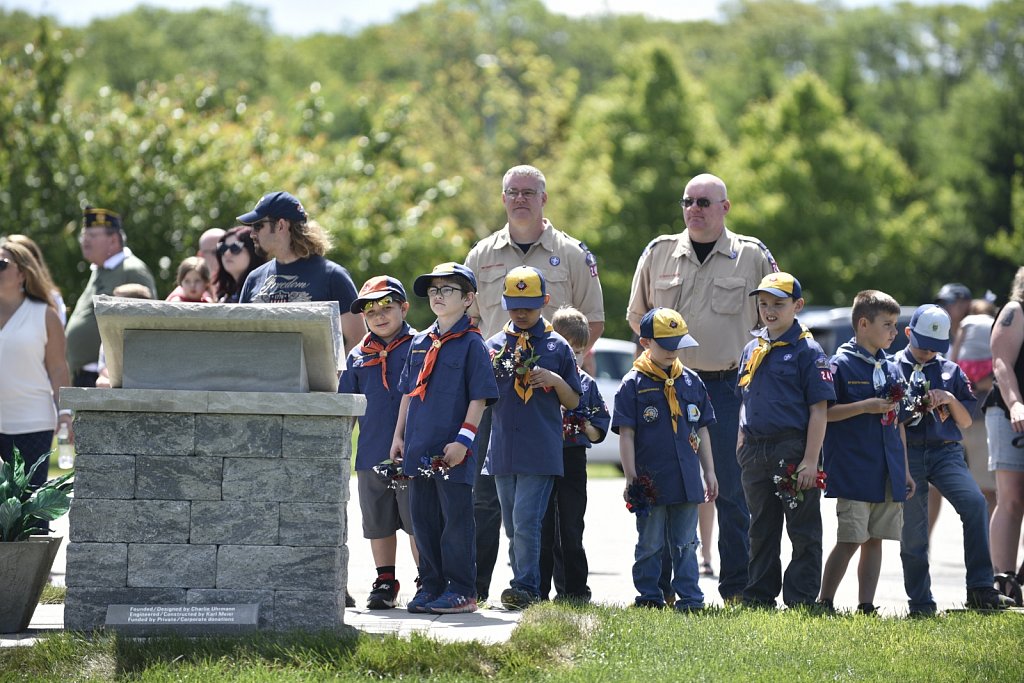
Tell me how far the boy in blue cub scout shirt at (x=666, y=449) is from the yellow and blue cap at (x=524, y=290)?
2.29ft

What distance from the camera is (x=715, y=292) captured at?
891 centimetres

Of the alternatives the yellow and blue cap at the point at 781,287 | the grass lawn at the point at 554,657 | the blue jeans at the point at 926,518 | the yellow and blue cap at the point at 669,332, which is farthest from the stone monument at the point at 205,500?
the blue jeans at the point at 926,518

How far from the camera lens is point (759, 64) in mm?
53094

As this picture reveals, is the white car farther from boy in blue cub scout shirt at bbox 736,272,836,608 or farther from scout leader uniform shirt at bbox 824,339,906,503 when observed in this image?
boy in blue cub scout shirt at bbox 736,272,836,608

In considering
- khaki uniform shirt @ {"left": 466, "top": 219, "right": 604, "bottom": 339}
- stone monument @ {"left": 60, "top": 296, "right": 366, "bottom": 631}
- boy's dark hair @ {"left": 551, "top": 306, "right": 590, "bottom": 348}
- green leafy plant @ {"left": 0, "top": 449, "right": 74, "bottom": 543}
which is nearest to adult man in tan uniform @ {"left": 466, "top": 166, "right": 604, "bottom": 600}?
khaki uniform shirt @ {"left": 466, "top": 219, "right": 604, "bottom": 339}

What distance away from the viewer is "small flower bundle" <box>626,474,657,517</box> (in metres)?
7.66

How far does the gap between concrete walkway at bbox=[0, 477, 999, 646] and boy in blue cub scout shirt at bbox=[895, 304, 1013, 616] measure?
35 centimetres

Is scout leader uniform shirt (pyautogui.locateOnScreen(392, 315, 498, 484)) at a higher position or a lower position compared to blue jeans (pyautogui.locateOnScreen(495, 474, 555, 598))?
higher

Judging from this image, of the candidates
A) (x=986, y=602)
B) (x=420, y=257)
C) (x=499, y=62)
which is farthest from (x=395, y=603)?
(x=499, y=62)

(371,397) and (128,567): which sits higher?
(371,397)

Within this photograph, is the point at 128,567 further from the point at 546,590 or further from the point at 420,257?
the point at 420,257

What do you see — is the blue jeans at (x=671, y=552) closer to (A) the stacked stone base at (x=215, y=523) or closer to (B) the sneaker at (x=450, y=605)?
(B) the sneaker at (x=450, y=605)

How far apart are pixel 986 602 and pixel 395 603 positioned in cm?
336

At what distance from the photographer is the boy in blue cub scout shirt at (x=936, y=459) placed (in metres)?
8.11
